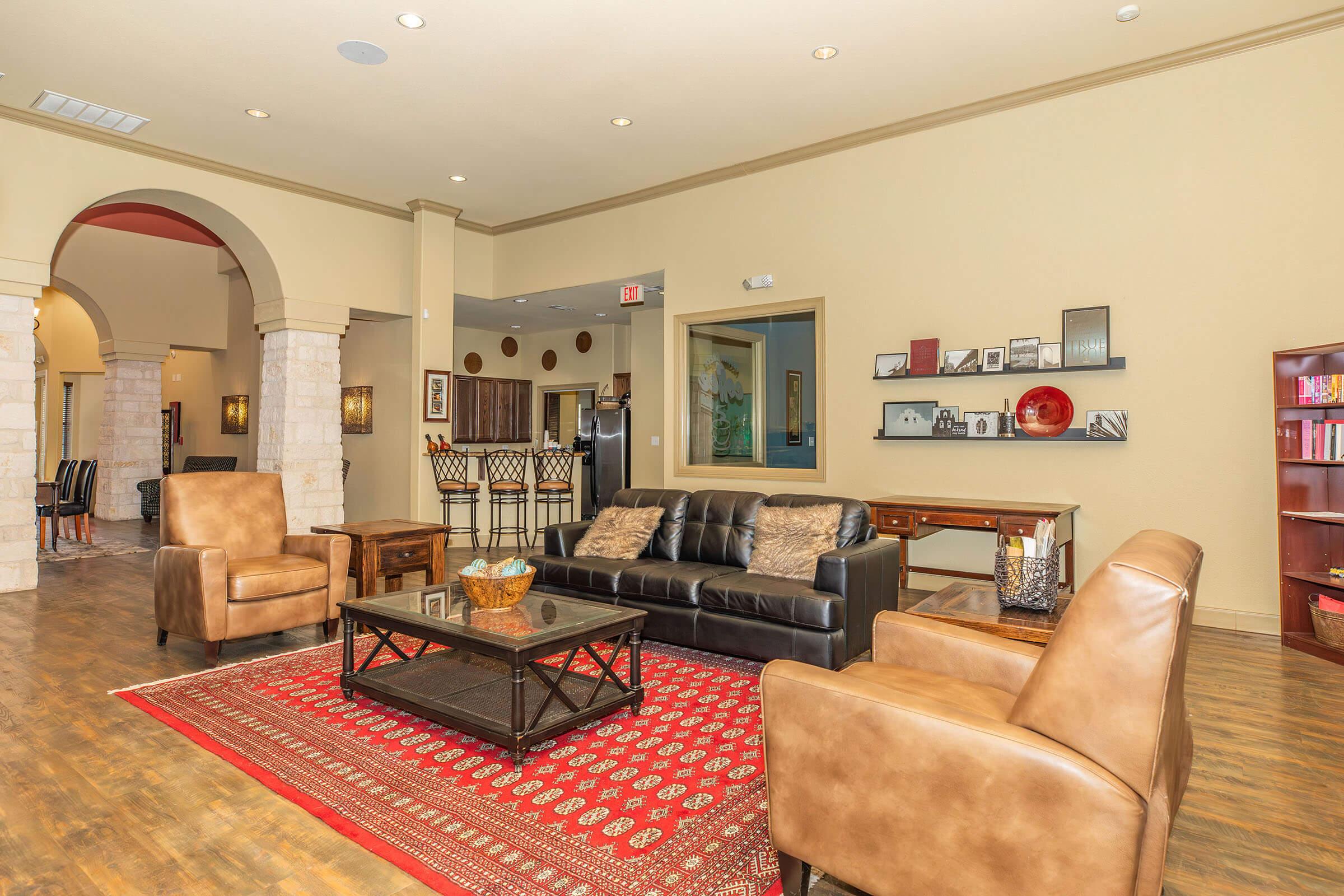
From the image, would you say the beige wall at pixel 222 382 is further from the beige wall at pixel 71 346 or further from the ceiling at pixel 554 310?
the ceiling at pixel 554 310

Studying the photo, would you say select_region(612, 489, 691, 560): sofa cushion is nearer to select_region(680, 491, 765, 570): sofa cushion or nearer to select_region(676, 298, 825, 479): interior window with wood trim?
select_region(680, 491, 765, 570): sofa cushion

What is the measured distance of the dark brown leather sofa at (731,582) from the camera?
3.69 m

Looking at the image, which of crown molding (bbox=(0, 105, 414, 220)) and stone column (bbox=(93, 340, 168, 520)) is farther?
stone column (bbox=(93, 340, 168, 520))

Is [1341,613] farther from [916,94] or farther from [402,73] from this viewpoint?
[402,73]

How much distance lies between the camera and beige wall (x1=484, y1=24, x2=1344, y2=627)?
4484 mm

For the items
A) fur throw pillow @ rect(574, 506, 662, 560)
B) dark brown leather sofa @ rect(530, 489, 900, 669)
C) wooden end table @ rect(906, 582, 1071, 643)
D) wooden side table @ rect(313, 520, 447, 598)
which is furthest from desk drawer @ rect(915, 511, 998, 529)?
wooden side table @ rect(313, 520, 447, 598)

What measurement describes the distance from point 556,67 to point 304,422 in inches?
177

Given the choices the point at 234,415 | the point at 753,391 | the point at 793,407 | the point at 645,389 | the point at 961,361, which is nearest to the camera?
the point at 961,361

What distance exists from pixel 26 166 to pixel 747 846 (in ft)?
23.6

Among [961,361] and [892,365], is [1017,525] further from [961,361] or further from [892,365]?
[892,365]

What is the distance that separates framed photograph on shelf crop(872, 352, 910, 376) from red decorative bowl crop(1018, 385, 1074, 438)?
89 cm

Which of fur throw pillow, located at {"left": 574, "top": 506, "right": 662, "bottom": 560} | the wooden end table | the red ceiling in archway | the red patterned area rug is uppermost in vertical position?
the red ceiling in archway

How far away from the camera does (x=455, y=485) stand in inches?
316

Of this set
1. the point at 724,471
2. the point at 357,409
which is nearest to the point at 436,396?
the point at 357,409
